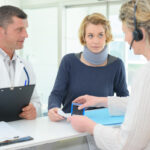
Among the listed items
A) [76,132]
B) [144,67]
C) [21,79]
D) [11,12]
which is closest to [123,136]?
[144,67]

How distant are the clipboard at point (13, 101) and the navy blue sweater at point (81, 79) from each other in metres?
0.45

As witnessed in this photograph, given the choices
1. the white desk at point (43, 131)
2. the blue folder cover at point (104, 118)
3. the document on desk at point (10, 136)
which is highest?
the document on desk at point (10, 136)

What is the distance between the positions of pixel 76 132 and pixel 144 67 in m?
0.58

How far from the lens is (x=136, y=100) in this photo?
0.97 metres

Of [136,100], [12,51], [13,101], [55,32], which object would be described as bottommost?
[13,101]

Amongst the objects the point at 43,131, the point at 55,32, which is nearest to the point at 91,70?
the point at 43,131

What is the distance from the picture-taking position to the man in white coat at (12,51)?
74.9 inches

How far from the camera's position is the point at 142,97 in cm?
96

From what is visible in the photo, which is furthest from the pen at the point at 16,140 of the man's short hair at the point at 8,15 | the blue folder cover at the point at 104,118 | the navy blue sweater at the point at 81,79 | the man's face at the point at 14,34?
the man's short hair at the point at 8,15

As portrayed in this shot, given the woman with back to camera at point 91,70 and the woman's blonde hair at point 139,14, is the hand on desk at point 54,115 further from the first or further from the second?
the woman's blonde hair at point 139,14

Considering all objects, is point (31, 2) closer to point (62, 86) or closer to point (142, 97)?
point (62, 86)

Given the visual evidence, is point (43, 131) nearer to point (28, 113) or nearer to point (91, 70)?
point (28, 113)

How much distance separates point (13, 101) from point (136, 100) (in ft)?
2.53

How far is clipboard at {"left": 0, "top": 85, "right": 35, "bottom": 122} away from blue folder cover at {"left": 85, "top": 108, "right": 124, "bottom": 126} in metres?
0.42
